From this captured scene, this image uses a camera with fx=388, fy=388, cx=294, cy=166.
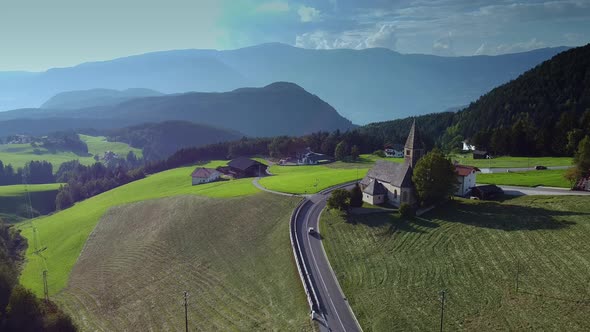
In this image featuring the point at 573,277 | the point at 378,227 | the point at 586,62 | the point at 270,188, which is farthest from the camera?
the point at 586,62

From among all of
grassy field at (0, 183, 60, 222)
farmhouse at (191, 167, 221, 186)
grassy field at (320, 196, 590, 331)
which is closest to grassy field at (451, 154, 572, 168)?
grassy field at (320, 196, 590, 331)

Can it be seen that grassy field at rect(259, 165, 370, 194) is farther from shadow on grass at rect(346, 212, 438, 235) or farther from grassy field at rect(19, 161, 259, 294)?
shadow on grass at rect(346, 212, 438, 235)

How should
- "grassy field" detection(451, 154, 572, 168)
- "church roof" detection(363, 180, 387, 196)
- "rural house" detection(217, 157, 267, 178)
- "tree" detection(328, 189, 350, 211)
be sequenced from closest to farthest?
"tree" detection(328, 189, 350, 211)
"church roof" detection(363, 180, 387, 196)
"grassy field" detection(451, 154, 572, 168)
"rural house" detection(217, 157, 267, 178)

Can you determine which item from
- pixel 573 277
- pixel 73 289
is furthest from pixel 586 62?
pixel 73 289

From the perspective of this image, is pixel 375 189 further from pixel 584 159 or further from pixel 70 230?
pixel 70 230

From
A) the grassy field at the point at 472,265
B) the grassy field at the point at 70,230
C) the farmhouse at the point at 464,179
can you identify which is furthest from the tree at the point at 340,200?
the grassy field at the point at 70,230

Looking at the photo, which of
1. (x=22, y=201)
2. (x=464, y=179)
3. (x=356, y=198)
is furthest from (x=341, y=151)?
(x=22, y=201)

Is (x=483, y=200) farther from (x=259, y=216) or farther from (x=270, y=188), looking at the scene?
(x=270, y=188)
